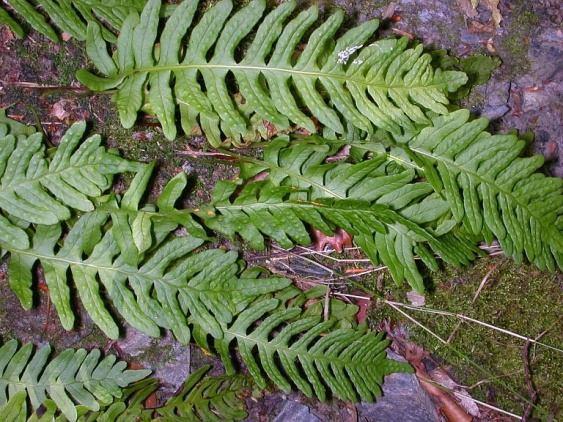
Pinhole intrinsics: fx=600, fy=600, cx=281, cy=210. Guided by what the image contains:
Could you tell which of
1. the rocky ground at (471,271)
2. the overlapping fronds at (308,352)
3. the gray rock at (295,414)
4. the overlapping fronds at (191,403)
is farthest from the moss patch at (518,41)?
the overlapping fronds at (191,403)

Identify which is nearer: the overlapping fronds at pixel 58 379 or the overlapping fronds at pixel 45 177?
the overlapping fronds at pixel 45 177

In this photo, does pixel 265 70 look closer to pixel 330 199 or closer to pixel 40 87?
pixel 330 199

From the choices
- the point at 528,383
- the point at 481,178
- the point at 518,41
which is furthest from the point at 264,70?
the point at 528,383


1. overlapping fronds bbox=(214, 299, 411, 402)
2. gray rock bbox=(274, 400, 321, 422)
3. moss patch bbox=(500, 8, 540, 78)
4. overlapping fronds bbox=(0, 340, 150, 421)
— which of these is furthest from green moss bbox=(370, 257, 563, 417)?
overlapping fronds bbox=(0, 340, 150, 421)

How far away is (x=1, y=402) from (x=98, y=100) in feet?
4.67

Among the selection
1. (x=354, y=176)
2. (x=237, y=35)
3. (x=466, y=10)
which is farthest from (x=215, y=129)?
(x=466, y=10)

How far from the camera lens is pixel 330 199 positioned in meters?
2.49

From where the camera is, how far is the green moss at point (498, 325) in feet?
11.2

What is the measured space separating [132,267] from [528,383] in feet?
7.83

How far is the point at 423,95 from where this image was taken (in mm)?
2541

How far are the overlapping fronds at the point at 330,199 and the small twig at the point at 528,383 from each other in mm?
1050

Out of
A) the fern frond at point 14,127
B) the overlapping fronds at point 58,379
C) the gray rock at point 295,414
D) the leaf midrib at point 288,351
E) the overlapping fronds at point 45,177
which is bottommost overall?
the gray rock at point 295,414

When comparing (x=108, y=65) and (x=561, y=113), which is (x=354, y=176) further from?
(x=561, y=113)

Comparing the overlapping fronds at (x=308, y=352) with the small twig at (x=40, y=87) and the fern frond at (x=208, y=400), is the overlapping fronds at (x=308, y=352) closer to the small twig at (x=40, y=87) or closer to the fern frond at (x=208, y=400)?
the fern frond at (x=208, y=400)
